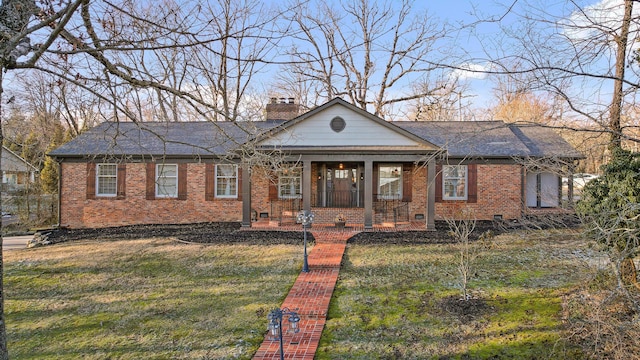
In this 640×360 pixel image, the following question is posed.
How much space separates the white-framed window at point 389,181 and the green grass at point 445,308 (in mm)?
5730

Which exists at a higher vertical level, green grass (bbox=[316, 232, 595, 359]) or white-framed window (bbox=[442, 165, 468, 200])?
white-framed window (bbox=[442, 165, 468, 200])

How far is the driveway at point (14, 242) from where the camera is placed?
1269 cm

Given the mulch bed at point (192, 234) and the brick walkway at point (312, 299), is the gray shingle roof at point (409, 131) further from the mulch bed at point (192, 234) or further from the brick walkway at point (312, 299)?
the brick walkway at point (312, 299)

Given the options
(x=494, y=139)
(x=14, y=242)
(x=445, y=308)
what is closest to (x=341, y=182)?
(x=494, y=139)

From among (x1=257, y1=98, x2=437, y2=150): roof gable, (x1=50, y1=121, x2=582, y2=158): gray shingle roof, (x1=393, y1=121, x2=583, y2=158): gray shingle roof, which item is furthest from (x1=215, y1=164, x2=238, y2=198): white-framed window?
(x1=393, y1=121, x2=583, y2=158): gray shingle roof

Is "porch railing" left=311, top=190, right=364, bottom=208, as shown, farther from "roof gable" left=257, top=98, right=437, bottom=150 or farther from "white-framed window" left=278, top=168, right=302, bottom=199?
"roof gable" left=257, top=98, right=437, bottom=150

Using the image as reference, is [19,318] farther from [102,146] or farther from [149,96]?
[102,146]

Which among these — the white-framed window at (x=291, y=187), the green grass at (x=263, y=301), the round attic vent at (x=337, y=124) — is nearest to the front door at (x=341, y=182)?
the white-framed window at (x=291, y=187)

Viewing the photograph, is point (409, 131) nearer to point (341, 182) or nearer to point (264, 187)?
point (341, 182)

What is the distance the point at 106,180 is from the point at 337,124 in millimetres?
10548

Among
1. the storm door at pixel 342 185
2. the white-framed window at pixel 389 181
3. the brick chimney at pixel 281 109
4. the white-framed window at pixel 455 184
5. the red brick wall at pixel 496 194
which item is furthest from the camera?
the brick chimney at pixel 281 109

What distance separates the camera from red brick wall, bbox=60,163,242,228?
51.3 feet

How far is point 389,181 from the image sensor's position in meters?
15.7

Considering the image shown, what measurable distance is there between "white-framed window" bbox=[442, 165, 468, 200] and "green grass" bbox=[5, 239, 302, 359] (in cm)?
786
